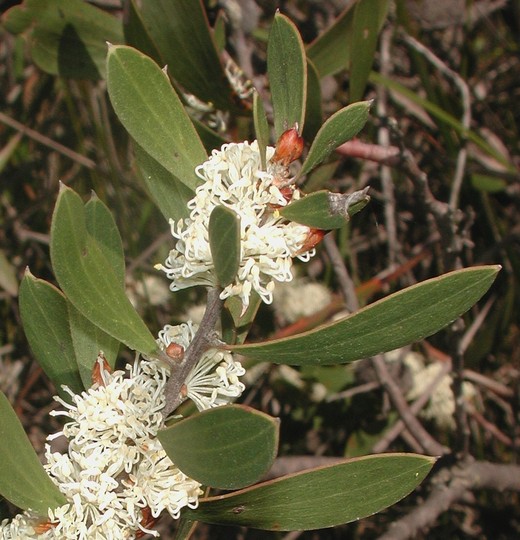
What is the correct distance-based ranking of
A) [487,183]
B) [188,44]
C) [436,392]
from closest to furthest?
[188,44]
[436,392]
[487,183]

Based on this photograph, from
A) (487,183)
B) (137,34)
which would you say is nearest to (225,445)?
(137,34)

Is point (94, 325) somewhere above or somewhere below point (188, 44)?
below

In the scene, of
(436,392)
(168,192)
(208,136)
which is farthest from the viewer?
(436,392)

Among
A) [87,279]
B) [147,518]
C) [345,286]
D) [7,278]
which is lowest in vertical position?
[345,286]

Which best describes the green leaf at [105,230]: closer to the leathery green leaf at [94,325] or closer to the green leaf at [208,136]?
the leathery green leaf at [94,325]

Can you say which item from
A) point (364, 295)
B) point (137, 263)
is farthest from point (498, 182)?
point (137, 263)

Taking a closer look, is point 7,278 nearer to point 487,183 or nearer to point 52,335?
point 52,335
